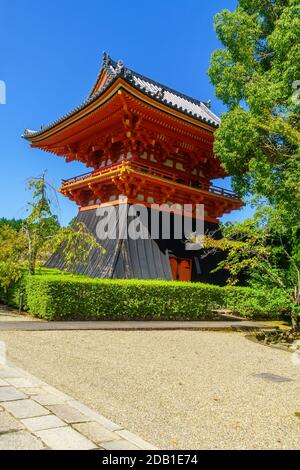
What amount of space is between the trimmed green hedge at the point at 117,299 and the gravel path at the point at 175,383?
6.22 feet

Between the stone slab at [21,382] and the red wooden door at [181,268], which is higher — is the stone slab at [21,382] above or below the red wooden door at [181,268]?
below

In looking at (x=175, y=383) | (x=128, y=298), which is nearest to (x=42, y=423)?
(x=175, y=383)

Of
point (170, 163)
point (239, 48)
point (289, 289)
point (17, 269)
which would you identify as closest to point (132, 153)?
point (170, 163)

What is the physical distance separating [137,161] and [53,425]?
47.1 ft

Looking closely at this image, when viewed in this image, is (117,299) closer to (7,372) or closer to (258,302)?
(258,302)

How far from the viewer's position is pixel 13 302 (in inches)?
523

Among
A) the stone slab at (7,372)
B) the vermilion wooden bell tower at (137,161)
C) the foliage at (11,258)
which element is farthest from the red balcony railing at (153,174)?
the stone slab at (7,372)

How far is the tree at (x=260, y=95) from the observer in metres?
11.2

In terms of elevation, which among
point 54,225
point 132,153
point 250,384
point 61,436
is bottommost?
point 250,384

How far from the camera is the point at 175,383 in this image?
557 centimetres

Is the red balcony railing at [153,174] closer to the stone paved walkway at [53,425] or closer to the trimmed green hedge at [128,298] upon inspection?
the trimmed green hedge at [128,298]

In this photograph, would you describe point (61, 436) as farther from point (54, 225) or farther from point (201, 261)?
point (201, 261)

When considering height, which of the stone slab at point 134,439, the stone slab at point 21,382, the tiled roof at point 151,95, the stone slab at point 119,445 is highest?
the tiled roof at point 151,95

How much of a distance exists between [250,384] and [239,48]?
12246 millimetres
